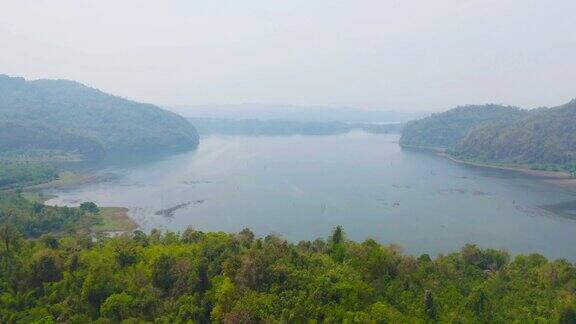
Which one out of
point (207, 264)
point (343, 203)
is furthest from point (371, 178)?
point (207, 264)

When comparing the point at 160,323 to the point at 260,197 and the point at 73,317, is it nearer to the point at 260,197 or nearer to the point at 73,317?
the point at 73,317

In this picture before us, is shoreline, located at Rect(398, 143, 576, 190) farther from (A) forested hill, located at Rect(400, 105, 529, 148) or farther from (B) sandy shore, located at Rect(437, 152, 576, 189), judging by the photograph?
(A) forested hill, located at Rect(400, 105, 529, 148)

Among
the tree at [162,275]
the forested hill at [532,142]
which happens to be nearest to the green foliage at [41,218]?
the tree at [162,275]

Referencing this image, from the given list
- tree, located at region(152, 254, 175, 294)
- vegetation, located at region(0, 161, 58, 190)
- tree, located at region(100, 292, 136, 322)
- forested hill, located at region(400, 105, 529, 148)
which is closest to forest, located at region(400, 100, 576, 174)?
forested hill, located at region(400, 105, 529, 148)

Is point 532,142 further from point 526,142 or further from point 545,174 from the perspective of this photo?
point 545,174

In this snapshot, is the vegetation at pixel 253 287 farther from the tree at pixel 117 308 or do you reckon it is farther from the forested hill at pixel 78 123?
the forested hill at pixel 78 123

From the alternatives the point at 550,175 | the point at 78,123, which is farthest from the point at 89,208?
the point at 78,123
